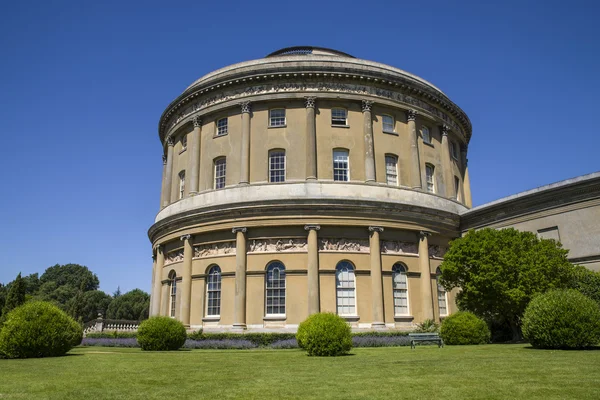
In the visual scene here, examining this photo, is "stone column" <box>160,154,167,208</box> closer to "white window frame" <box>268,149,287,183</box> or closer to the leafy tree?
"white window frame" <box>268,149,287,183</box>

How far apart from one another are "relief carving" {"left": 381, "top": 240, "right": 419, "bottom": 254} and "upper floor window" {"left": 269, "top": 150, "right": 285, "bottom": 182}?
653cm

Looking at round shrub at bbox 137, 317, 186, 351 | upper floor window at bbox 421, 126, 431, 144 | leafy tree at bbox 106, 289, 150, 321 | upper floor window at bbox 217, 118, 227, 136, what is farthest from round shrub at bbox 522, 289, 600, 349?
leafy tree at bbox 106, 289, 150, 321

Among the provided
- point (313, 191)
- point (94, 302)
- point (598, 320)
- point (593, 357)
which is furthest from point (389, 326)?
point (94, 302)

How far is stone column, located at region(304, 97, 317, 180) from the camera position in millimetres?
26911

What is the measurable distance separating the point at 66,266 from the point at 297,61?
101 meters

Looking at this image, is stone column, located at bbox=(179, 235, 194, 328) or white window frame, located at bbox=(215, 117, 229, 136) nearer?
stone column, located at bbox=(179, 235, 194, 328)

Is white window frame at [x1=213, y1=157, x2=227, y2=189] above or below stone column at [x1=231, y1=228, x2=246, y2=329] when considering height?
above

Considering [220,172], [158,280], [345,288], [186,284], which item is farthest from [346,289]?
[158,280]

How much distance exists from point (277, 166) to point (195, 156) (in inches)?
214

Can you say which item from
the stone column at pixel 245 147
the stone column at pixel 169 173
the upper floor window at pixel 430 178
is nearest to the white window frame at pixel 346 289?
the stone column at pixel 245 147

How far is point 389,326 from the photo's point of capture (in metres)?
25.1

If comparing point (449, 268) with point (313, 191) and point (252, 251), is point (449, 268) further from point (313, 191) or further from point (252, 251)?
point (252, 251)

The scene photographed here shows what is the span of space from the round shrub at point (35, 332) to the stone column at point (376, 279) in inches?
545

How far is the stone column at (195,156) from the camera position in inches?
1160
